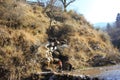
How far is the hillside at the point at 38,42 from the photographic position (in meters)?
31.4

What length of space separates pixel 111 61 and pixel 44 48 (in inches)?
386

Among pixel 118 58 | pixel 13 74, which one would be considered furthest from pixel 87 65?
pixel 13 74

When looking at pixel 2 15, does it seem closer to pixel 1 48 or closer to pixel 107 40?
pixel 1 48

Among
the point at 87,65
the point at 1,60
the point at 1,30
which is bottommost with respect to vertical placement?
the point at 87,65

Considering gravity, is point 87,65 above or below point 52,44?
below

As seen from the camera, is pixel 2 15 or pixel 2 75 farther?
pixel 2 15

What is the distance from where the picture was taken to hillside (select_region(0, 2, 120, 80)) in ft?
103

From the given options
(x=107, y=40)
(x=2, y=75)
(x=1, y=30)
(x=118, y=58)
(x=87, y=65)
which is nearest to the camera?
(x=2, y=75)

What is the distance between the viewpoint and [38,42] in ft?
122

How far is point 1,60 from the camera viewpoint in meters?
30.5

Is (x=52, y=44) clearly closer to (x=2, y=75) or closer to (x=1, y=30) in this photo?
(x=1, y=30)

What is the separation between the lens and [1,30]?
3434cm

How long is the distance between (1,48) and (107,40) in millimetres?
23458

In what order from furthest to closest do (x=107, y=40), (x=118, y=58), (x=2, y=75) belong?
(x=107, y=40) < (x=118, y=58) < (x=2, y=75)
